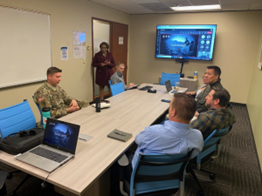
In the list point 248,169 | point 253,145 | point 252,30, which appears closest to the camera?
point 248,169

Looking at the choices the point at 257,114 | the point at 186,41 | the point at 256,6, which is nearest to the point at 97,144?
the point at 257,114

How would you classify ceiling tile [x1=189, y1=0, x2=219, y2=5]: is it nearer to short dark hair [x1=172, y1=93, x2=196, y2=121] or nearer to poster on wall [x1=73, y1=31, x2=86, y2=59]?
poster on wall [x1=73, y1=31, x2=86, y2=59]

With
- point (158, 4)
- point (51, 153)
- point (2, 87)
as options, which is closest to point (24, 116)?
point (51, 153)

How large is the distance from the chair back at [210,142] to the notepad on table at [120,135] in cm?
70

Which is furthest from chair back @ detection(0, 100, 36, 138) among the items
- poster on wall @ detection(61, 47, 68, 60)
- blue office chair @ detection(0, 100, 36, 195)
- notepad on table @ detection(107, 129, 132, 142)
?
poster on wall @ detection(61, 47, 68, 60)

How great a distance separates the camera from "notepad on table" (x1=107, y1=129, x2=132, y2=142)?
1.71 meters

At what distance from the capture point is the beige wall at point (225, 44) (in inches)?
196

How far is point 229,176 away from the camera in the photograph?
2.42 metres

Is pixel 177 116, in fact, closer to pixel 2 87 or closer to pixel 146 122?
pixel 146 122

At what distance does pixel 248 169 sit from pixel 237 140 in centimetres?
86

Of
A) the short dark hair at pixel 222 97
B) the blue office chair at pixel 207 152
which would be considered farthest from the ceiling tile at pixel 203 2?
the blue office chair at pixel 207 152

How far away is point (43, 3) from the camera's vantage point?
133 inches

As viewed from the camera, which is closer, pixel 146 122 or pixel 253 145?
pixel 146 122

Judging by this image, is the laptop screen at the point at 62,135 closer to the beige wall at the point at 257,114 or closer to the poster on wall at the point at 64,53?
the beige wall at the point at 257,114
